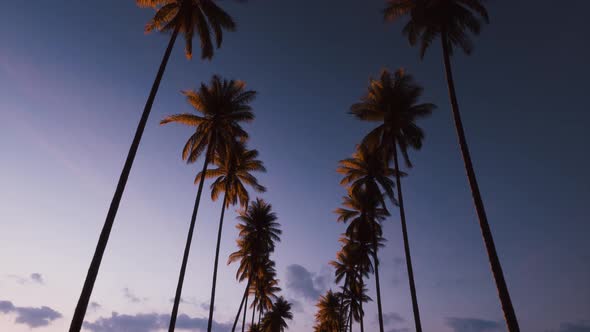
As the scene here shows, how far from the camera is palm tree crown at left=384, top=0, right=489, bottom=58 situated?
15.2 meters

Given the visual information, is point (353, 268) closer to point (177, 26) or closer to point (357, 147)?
point (357, 147)

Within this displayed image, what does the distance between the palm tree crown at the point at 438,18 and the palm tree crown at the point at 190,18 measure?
373 inches

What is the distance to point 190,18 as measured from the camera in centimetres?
1675

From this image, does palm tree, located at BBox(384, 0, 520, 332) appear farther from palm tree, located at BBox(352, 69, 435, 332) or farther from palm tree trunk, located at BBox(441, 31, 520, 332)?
palm tree, located at BBox(352, 69, 435, 332)

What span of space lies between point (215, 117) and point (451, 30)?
1602cm

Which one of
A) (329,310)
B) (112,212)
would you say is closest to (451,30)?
(112,212)

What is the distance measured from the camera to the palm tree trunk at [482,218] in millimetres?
10305

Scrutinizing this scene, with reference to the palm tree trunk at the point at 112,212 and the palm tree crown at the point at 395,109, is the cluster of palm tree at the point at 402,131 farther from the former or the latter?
the palm tree trunk at the point at 112,212

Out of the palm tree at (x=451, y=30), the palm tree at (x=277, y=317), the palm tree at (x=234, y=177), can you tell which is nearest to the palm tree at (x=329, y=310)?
the palm tree at (x=277, y=317)

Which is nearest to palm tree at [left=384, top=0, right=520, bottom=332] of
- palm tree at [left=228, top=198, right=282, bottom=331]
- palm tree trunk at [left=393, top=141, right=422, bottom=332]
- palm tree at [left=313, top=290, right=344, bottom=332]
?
palm tree trunk at [left=393, top=141, right=422, bottom=332]

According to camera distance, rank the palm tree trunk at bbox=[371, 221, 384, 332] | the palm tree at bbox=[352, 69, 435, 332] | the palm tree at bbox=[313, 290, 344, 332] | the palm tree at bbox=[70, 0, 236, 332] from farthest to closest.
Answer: the palm tree at bbox=[313, 290, 344, 332], the palm tree trunk at bbox=[371, 221, 384, 332], the palm tree at bbox=[352, 69, 435, 332], the palm tree at bbox=[70, 0, 236, 332]

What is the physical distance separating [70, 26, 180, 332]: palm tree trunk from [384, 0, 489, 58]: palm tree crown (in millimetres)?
12627

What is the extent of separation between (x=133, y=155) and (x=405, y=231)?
642 inches

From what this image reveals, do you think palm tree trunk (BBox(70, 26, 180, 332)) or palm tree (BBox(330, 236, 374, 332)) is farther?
palm tree (BBox(330, 236, 374, 332))
